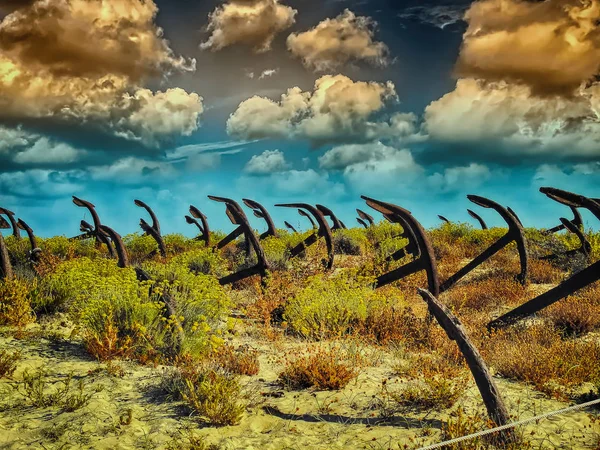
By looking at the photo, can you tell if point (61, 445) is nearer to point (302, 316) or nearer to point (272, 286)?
point (302, 316)

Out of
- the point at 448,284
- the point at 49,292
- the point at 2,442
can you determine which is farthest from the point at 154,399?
the point at 448,284

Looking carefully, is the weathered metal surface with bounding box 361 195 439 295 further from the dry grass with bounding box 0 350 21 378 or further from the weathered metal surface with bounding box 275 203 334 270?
the dry grass with bounding box 0 350 21 378

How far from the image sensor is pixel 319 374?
15.3 ft

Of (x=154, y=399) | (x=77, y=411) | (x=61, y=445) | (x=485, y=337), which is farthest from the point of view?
(x=485, y=337)

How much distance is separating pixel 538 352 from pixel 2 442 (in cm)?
554

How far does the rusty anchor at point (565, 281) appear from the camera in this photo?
5186 millimetres

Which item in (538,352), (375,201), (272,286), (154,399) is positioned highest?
(375,201)

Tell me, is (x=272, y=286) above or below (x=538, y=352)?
above

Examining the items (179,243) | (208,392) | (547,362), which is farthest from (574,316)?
(179,243)

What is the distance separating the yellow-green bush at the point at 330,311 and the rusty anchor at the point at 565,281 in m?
1.91

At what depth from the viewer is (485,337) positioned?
21.3ft

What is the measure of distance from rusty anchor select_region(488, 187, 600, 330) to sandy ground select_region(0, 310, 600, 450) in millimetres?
1224

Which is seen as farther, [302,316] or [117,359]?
[302,316]

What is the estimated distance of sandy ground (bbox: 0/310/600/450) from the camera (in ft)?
12.2
